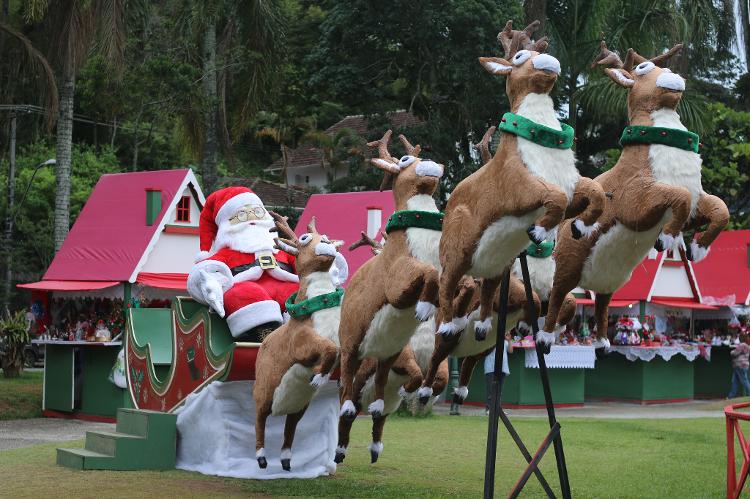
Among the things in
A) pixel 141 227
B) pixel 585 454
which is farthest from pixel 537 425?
pixel 141 227

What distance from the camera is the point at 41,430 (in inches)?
610

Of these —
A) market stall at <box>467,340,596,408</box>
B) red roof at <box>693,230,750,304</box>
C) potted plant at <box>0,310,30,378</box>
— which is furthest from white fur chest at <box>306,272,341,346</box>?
red roof at <box>693,230,750,304</box>

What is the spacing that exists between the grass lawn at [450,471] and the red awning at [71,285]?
160 inches

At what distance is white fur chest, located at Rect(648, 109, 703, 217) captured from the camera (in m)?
6.34

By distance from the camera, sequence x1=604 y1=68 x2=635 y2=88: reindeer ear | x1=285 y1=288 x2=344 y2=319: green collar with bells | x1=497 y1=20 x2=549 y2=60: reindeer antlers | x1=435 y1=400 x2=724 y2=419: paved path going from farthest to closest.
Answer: x1=435 y1=400 x2=724 y2=419: paved path → x1=285 y1=288 x2=344 y2=319: green collar with bells → x1=497 y1=20 x2=549 y2=60: reindeer antlers → x1=604 y1=68 x2=635 y2=88: reindeer ear

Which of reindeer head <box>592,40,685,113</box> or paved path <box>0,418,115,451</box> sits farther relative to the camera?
paved path <box>0,418,115,451</box>

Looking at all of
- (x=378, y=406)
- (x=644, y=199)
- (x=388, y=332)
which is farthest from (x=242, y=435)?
(x=644, y=199)

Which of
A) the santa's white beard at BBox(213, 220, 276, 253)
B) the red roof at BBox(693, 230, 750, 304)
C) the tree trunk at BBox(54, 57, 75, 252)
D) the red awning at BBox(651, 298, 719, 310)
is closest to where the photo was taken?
the santa's white beard at BBox(213, 220, 276, 253)

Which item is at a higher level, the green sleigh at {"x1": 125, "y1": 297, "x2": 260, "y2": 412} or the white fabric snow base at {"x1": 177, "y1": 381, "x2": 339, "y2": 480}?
the green sleigh at {"x1": 125, "y1": 297, "x2": 260, "y2": 412}

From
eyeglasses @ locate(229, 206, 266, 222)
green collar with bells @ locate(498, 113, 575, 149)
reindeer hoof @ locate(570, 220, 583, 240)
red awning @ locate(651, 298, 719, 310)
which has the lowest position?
red awning @ locate(651, 298, 719, 310)

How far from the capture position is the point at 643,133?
6.47 m

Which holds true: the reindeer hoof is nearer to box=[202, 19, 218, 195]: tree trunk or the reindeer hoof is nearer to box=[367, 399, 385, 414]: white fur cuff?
box=[367, 399, 385, 414]: white fur cuff

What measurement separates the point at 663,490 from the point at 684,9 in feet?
38.0

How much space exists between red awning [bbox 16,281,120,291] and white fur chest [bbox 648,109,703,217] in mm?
11754
